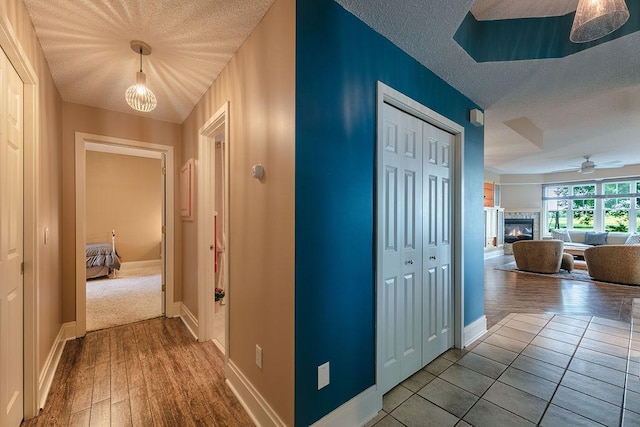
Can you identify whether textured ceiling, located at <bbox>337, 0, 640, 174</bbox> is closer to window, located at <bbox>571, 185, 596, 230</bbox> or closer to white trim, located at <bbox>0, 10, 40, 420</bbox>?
white trim, located at <bbox>0, 10, 40, 420</bbox>

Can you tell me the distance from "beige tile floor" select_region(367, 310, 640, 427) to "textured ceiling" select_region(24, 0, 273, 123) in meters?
2.66

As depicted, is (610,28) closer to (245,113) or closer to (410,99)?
(410,99)

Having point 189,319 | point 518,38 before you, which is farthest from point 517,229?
point 189,319

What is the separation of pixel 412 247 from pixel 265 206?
3.93ft

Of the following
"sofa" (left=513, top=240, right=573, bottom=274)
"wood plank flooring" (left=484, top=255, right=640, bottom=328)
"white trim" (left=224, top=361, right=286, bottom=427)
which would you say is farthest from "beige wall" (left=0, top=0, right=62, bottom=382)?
"sofa" (left=513, top=240, right=573, bottom=274)

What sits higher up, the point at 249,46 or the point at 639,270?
the point at 249,46

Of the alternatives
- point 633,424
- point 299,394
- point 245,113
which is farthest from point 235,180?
point 633,424

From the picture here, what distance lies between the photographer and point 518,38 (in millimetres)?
2090

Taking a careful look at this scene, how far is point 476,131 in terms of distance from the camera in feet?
9.28

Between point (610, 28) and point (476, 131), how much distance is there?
63.2 inches

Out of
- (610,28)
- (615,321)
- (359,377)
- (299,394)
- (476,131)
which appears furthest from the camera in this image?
(615,321)

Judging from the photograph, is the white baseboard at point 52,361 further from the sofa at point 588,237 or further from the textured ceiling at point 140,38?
the sofa at point 588,237

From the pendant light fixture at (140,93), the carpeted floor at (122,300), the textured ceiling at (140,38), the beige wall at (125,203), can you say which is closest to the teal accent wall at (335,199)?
the textured ceiling at (140,38)

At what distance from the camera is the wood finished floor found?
5.57 ft
